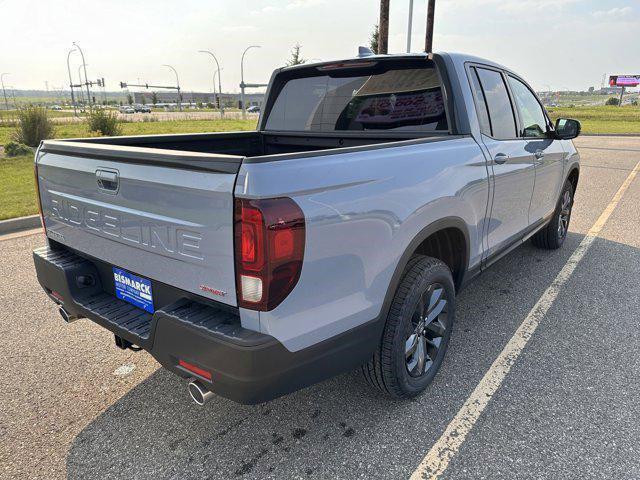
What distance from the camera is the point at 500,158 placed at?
3199mm

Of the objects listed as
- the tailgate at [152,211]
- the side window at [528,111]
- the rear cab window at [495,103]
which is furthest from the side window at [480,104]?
the tailgate at [152,211]

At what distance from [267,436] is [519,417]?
1355 mm

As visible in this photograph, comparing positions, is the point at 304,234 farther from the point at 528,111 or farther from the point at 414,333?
the point at 528,111

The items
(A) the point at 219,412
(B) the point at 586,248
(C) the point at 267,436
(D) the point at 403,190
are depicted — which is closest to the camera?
(D) the point at 403,190

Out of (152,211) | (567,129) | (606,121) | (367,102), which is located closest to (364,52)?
(367,102)

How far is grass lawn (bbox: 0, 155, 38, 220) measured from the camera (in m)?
6.90

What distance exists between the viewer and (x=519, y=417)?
8.25ft

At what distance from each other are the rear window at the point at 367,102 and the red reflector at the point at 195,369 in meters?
2.19

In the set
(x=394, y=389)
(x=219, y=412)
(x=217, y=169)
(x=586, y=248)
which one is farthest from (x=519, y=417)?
(x=586, y=248)

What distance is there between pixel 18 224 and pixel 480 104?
6161 millimetres

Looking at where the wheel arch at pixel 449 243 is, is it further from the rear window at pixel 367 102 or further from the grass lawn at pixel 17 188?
the grass lawn at pixel 17 188

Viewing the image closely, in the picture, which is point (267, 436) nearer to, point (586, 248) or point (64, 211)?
point (64, 211)

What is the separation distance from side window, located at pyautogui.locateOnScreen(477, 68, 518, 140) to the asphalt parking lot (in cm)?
145

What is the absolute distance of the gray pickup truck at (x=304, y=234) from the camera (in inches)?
69.3
